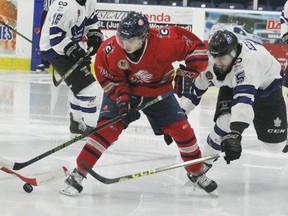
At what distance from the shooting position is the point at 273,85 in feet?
11.6

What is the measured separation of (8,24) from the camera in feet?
31.9

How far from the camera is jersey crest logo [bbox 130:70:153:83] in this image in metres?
3.24

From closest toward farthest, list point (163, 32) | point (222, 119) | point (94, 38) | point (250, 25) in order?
point (163, 32) → point (222, 119) → point (94, 38) → point (250, 25)

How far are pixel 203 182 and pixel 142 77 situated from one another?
0.60 meters

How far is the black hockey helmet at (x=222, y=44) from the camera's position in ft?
10.4

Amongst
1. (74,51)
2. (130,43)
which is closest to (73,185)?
(130,43)

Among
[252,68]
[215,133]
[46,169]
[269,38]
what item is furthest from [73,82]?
[269,38]

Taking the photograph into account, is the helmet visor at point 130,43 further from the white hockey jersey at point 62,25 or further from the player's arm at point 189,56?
the white hockey jersey at point 62,25

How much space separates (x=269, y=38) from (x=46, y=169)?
5723 mm

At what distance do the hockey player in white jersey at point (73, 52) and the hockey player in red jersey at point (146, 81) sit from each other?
1.42 meters

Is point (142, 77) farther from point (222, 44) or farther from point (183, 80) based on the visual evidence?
point (222, 44)

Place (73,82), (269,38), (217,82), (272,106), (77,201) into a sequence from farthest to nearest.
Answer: (269,38)
(73,82)
(272,106)
(217,82)
(77,201)

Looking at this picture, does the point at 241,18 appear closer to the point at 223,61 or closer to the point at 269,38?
the point at 269,38

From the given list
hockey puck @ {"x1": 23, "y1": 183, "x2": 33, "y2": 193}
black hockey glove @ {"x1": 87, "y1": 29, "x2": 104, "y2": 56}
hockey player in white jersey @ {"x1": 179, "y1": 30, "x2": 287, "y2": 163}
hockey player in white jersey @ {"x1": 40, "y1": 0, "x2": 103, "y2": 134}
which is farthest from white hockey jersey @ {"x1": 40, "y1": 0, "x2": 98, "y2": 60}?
hockey puck @ {"x1": 23, "y1": 183, "x2": 33, "y2": 193}
